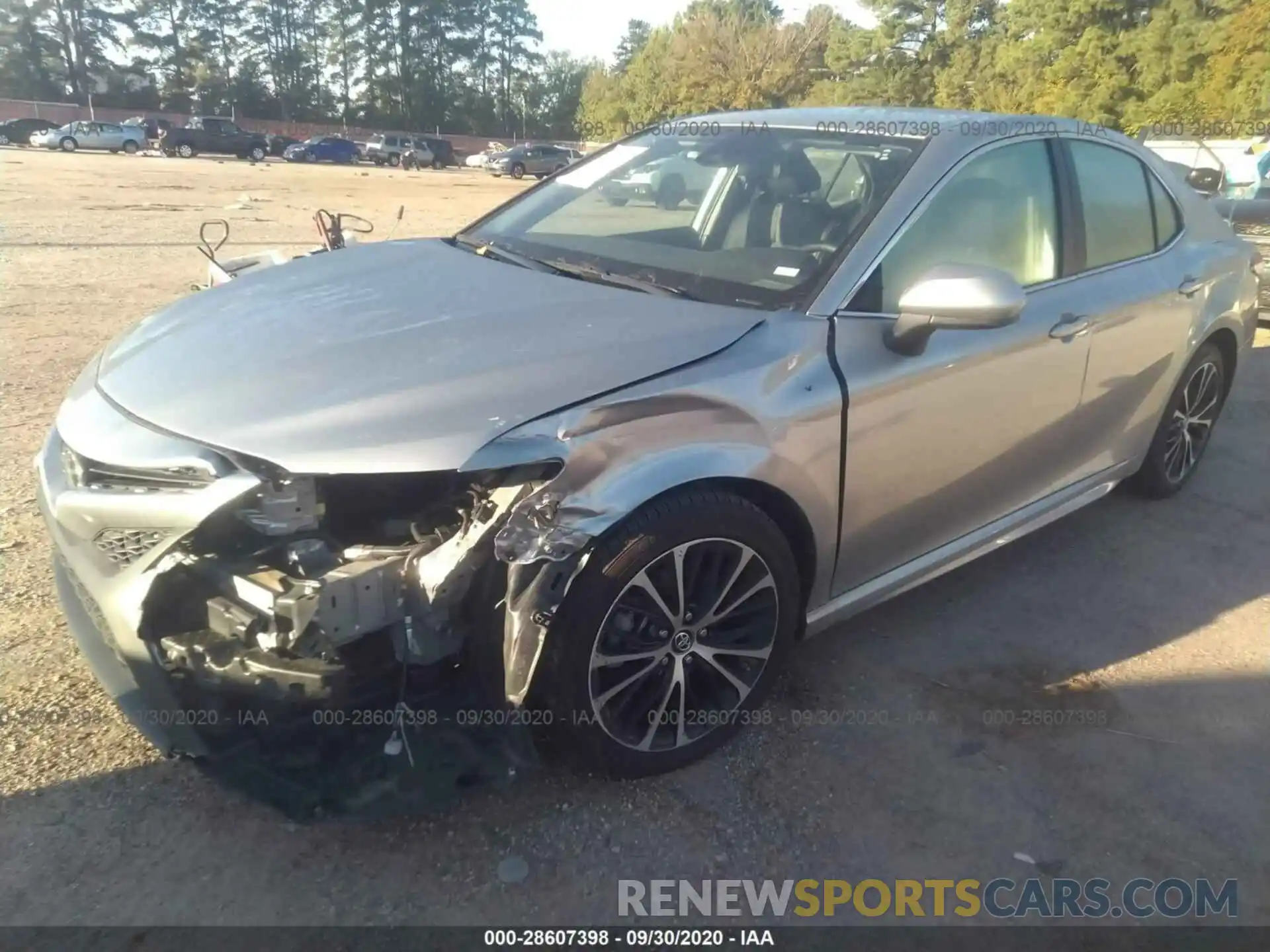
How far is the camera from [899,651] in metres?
3.31

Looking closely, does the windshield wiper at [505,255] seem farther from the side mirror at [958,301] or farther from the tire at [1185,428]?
the tire at [1185,428]

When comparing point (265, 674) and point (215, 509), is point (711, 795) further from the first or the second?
point (215, 509)

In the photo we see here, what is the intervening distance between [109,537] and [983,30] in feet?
203

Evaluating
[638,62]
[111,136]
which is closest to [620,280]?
[111,136]

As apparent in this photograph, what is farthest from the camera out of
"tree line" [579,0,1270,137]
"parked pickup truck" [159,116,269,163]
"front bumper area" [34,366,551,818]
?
"parked pickup truck" [159,116,269,163]

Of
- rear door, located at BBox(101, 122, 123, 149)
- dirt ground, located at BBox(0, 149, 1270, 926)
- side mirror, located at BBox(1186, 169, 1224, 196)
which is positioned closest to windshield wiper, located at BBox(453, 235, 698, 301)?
dirt ground, located at BBox(0, 149, 1270, 926)

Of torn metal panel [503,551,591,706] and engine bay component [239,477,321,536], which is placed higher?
engine bay component [239,477,321,536]

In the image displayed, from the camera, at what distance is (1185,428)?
14.8 feet

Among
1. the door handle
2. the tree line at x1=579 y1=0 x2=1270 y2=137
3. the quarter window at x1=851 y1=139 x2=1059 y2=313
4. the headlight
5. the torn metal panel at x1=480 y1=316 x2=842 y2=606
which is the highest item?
the tree line at x1=579 y1=0 x2=1270 y2=137

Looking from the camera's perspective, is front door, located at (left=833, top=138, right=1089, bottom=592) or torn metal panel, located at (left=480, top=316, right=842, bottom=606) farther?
front door, located at (left=833, top=138, right=1089, bottom=592)

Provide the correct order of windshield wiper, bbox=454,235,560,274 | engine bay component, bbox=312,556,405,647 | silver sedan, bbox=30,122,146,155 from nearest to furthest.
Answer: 1. engine bay component, bbox=312,556,405,647
2. windshield wiper, bbox=454,235,560,274
3. silver sedan, bbox=30,122,146,155

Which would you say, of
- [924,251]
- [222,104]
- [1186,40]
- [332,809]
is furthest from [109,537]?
[222,104]

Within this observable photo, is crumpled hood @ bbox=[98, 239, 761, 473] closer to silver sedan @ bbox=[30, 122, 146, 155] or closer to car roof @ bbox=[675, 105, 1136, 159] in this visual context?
car roof @ bbox=[675, 105, 1136, 159]

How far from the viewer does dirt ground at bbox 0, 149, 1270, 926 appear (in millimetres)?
2217
